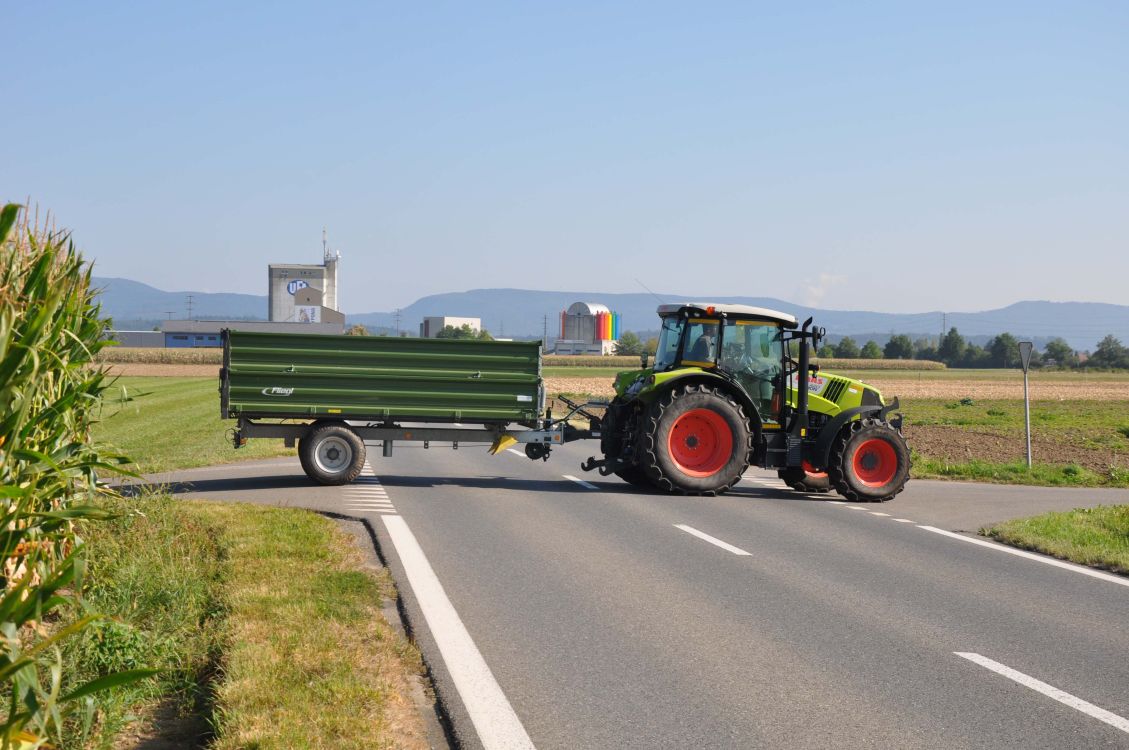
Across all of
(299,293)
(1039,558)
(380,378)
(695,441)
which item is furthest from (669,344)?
(299,293)

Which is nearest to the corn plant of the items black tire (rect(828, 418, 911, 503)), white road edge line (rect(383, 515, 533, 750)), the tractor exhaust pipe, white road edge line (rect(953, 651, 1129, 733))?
white road edge line (rect(383, 515, 533, 750))

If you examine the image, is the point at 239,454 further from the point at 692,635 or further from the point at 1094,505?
the point at 692,635

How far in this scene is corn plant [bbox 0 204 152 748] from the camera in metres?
3.86

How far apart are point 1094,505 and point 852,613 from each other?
948cm

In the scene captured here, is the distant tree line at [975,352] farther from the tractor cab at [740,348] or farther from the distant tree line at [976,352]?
the tractor cab at [740,348]

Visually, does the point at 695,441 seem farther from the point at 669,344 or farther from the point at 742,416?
the point at 669,344

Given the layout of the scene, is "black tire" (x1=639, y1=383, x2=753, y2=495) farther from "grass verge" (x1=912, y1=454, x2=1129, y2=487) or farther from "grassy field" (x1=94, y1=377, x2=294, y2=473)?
"grassy field" (x1=94, y1=377, x2=294, y2=473)

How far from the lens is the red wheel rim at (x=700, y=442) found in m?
15.7

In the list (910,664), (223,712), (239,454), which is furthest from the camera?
(239,454)

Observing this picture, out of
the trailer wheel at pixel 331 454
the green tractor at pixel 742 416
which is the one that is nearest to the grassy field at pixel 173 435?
the trailer wheel at pixel 331 454

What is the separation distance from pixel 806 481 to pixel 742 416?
194cm

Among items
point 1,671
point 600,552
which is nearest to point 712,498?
point 600,552

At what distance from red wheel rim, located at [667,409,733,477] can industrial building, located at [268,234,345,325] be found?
5207 inches

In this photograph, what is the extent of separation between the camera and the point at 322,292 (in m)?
148
